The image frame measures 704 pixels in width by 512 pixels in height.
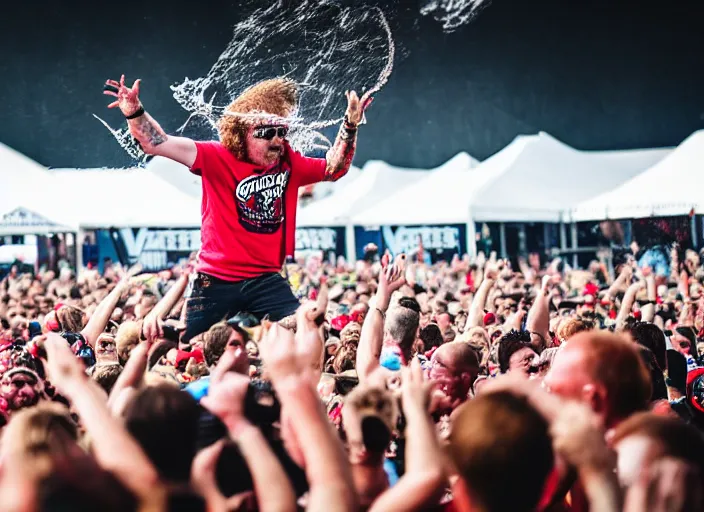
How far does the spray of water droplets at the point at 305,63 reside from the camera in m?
4.27

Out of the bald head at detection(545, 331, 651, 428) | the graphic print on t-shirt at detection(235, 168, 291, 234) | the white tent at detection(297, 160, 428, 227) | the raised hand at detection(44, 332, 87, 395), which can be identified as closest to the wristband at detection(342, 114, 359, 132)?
the graphic print on t-shirt at detection(235, 168, 291, 234)

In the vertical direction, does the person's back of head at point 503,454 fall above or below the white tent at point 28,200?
below

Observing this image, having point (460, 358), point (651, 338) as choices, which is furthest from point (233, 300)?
point (651, 338)

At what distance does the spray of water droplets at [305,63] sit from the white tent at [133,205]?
37.2 feet

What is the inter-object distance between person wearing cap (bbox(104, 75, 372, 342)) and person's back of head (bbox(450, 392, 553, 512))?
2.53m

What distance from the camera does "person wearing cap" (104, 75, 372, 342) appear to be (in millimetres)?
4074

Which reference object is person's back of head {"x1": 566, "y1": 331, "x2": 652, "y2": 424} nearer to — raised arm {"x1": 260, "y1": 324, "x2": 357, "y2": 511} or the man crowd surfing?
the man crowd surfing

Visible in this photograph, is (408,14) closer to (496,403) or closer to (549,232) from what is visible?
(496,403)

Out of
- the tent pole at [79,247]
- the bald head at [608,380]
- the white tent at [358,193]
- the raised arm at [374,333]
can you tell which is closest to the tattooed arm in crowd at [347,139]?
the raised arm at [374,333]

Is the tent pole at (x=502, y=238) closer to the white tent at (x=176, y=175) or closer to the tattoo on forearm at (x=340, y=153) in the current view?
Result: the white tent at (x=176, y=175)

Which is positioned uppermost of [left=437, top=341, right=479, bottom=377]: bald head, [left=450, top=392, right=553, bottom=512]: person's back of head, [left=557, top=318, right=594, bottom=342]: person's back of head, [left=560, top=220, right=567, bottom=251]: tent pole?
[left=450, top=392, right=553, bottom=512]: person's back of head

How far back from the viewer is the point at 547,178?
58.4 ft

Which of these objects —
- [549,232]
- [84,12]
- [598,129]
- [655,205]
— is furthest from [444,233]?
[84,12]

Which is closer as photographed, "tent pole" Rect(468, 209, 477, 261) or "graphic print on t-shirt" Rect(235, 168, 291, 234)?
"graphic print on t-shirt" Rect(235, 168, 291, 234)
